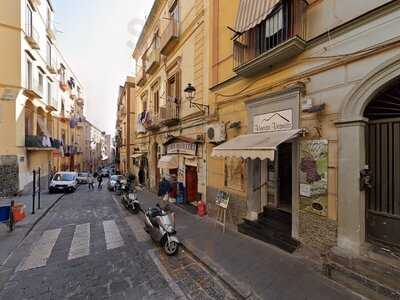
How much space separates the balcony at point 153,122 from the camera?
569 inches

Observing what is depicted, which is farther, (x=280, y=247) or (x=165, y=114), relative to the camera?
(x=165, y=114)

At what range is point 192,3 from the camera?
10469 millimetres

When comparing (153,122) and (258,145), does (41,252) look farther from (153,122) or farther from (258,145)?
(153,122)

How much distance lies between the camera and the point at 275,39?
232 inches

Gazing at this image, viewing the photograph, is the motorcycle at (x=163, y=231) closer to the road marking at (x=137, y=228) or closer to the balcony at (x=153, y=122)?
the road marking at (x=137, y=228)

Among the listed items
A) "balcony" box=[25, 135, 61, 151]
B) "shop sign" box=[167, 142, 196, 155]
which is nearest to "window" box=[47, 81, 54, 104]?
"balcony" box=[25, 135, 61, 151]

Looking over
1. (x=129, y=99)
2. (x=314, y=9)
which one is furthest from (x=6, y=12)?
(x=314, y=9)

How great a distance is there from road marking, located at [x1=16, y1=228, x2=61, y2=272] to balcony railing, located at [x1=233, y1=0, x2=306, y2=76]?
7.16 m

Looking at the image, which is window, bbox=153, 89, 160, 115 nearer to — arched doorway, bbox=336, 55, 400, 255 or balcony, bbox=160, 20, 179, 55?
balcony, bbox=160, 20, 179, 55

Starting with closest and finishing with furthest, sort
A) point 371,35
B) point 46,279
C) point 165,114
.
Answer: point 371,35
point 46,279
point 165,114

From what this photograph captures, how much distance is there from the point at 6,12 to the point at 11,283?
56.9 feet

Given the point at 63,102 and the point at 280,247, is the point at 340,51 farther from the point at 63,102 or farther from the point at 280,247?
the point at 63,102

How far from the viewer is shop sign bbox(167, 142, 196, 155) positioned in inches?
392

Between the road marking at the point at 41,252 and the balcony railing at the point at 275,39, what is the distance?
7.16m
